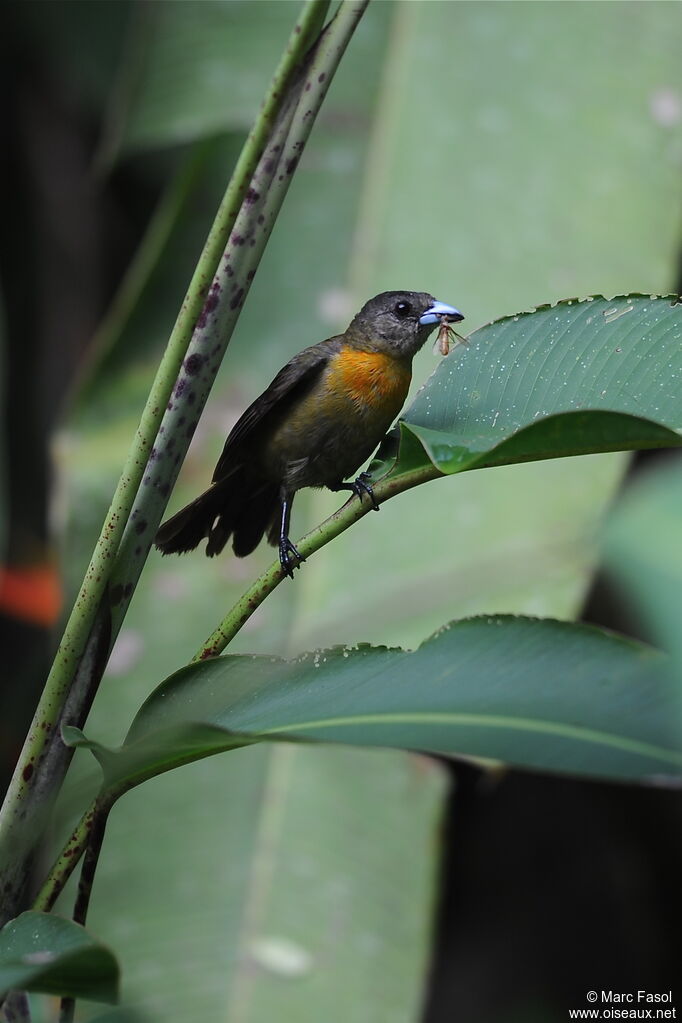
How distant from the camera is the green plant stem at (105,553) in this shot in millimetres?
922

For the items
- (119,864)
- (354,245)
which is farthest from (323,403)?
(119,864)

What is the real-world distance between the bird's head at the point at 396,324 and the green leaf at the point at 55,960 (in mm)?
1331

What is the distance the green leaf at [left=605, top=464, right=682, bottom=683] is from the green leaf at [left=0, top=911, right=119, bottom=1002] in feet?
1.47

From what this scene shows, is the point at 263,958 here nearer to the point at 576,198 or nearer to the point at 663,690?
the point at 663,690

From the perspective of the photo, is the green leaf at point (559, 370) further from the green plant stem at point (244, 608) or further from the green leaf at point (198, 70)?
the green leaf at point (198, 70)

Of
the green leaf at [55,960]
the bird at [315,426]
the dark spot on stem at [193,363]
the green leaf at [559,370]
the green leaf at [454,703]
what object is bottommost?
the green leaf at [55,960]

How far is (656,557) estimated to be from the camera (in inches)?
30.4

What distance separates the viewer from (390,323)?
2033 millimetres

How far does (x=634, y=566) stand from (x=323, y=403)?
1.19 m

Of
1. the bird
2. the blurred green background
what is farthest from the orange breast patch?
the blurred green background

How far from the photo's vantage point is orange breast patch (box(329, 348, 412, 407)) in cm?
194

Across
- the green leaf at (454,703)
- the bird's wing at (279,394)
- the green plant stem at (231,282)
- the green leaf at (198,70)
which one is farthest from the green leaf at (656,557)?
the green leaf at (198,70)

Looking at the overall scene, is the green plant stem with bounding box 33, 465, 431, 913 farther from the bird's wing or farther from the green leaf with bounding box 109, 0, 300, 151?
the green leaf with bounding box 109, 0, 300, 151

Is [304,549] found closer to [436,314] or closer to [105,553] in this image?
[105,553]
